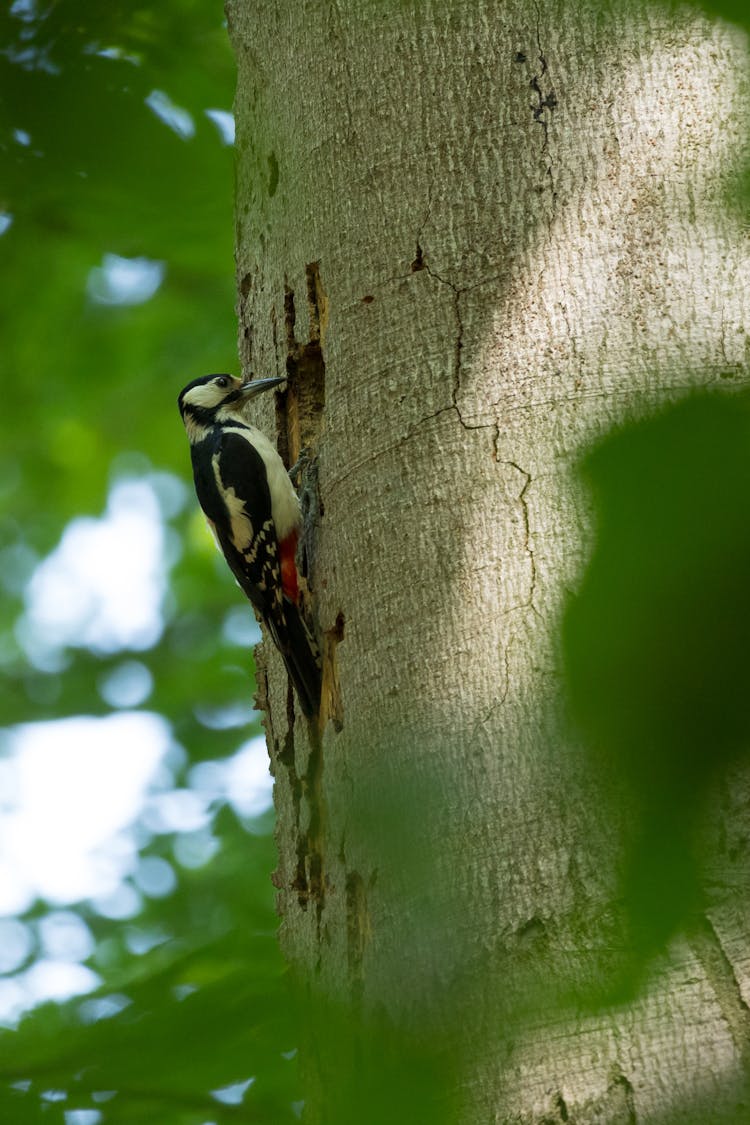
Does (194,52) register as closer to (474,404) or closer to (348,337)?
(348,337)

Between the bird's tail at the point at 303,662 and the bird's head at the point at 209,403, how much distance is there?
78.0 inches

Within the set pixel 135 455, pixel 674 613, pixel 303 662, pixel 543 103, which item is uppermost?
pixel 135 455

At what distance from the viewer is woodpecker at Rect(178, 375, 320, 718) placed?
10.1 ft

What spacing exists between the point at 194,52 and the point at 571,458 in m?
3.55

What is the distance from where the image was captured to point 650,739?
0.76m

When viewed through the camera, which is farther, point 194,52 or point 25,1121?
point 194,52

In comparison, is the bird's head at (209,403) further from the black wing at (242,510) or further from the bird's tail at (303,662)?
the bird's tail at (303,662)

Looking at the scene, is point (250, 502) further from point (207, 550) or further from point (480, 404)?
point (207, 550)

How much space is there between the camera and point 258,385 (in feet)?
10.2

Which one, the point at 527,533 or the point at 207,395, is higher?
the point at 207,395

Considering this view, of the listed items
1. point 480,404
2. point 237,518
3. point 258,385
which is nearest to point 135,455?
point 237,518

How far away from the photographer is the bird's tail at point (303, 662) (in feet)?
8.34

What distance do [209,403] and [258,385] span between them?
6.51 ft

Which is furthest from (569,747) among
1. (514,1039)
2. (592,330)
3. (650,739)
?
(592,330)
